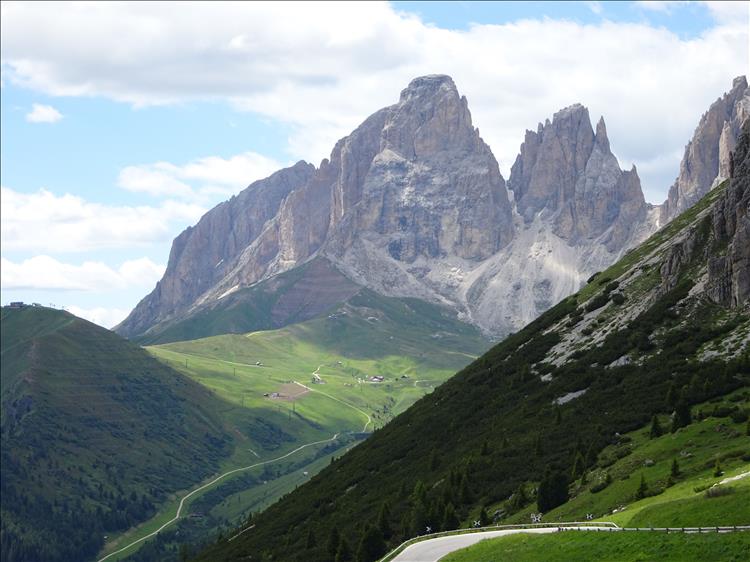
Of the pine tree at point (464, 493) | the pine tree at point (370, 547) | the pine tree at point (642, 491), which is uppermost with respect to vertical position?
the pine tree at point (642, 491)

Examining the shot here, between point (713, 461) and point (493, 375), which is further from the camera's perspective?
point (493, 375)

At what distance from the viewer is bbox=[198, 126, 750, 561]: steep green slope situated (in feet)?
321

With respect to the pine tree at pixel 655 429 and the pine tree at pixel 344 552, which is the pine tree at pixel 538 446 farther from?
the pine tree at pixel 344 552

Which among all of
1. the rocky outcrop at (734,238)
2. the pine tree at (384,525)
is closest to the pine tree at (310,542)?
the pine tree at (384,525)

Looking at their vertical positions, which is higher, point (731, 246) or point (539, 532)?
point (731, 246)

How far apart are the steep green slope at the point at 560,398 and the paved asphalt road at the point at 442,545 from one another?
26.1ft

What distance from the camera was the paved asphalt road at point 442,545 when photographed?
75.0m

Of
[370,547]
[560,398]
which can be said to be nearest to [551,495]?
[370,547]

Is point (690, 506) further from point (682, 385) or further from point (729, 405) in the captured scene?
point (682, 385)

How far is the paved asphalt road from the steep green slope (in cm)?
797

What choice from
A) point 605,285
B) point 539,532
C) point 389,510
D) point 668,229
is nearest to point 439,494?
point 389,510

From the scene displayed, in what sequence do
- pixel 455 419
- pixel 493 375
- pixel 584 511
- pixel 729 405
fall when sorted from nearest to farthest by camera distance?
pixel 584 511
pixel 729 405
pixel 455 419
pixel 493 375

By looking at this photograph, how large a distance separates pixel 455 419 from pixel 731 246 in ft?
164

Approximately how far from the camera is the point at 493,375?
497 ft
